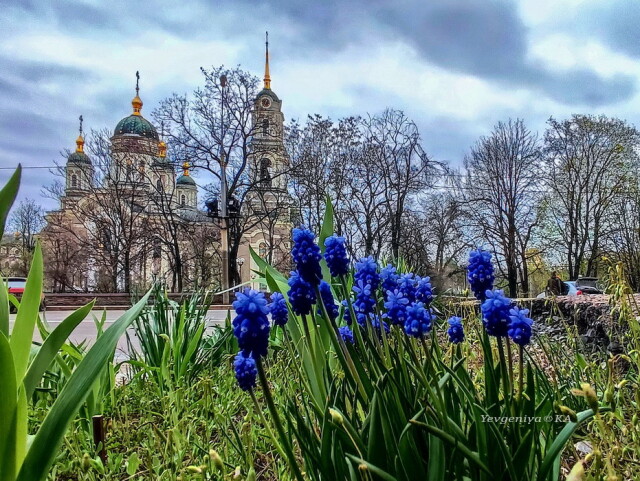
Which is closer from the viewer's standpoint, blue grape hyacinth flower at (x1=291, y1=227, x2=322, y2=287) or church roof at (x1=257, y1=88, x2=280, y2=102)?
blue grape hyacinth flower at (x1=291, y1=227, x2=322, y2=287)

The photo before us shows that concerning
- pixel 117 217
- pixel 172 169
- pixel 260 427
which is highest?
pixel 172 169

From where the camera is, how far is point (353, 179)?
19.2 meters

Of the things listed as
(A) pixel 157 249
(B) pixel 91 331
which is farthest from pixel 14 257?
(B) pixel 91 331

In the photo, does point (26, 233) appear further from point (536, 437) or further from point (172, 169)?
point (536, 437)

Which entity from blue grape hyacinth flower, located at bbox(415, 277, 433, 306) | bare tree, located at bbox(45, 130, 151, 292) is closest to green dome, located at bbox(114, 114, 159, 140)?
bare tree, located at bbox(45, 130, 151, 292)

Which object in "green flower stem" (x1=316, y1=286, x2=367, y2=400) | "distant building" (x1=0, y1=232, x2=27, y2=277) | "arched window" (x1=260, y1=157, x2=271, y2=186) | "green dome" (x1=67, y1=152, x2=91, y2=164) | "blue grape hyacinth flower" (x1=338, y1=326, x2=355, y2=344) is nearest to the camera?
"green flower stem" (x1=316, y1=286, x2=367, y2=400)

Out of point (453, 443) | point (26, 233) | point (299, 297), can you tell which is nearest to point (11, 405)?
point (299, 297)

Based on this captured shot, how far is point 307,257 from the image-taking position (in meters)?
1.09

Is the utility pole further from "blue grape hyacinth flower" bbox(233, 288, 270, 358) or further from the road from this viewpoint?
→ "blue grape hyacinth flower" bbox(233, 288, 270, 358)

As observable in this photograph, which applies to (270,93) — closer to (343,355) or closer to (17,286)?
(17,286)

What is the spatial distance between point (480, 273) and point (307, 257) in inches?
16.6

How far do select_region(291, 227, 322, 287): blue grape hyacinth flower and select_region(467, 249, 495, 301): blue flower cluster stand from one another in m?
0.38

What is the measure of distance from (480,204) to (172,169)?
1411 centimetres

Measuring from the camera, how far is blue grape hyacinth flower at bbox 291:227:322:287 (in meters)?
1.09
